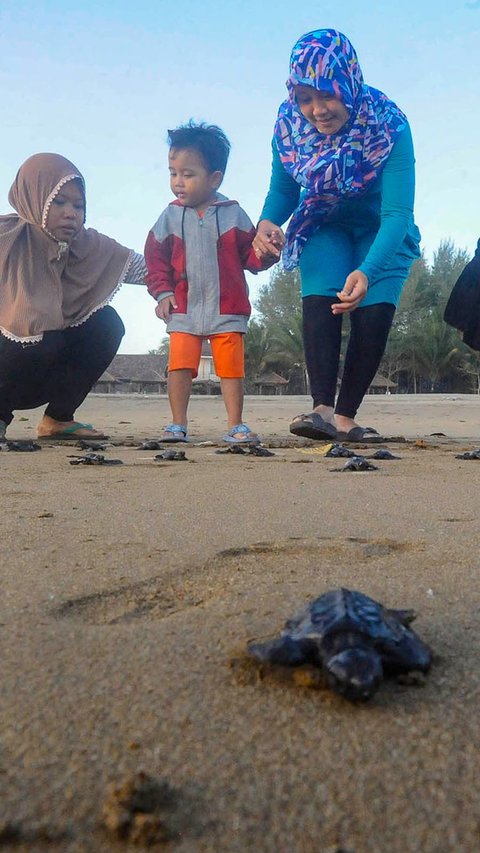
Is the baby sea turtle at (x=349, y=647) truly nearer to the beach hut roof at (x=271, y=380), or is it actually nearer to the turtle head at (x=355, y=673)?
the turtle head at (x=355, y=673)

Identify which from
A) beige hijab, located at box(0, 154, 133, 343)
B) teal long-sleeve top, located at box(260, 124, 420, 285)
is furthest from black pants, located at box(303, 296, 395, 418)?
beige hijab, located at box(0, 154, 133, 343)

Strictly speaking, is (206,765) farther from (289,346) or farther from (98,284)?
(289,346)

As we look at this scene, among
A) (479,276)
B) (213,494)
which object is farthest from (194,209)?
(213,494)

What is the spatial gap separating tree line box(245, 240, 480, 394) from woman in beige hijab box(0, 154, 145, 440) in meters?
31.9

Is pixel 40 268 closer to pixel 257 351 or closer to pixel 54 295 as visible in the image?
pixel 54 295

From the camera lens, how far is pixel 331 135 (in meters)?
3.98

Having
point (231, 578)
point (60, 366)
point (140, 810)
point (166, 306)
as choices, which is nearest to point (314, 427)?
point (166, 306)

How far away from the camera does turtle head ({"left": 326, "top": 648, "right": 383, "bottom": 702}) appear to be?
797 millimetres

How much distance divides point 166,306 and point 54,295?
65 cm

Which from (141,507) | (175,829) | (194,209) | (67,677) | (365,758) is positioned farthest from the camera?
(194,209)

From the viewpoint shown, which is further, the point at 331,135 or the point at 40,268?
the point at 40,268

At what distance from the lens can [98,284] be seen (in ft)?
15.3

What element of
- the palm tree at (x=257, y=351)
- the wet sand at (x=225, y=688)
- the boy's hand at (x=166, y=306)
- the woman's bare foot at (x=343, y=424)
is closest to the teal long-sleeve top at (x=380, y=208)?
the boy's hand at (x=166, y=306)

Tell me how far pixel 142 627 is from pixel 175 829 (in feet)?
1.49
